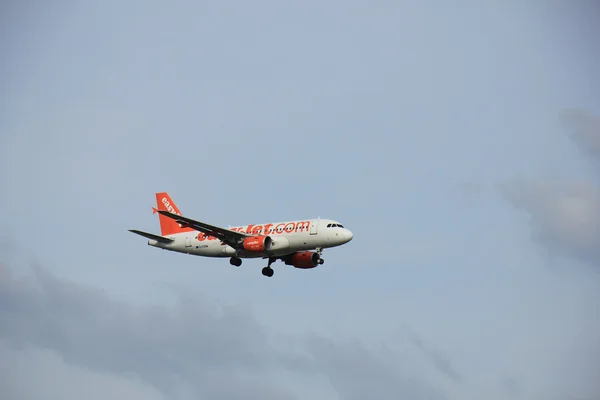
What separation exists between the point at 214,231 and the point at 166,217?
416 inches

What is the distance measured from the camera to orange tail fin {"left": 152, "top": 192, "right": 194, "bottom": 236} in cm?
9456

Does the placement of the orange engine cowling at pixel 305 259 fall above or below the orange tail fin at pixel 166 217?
below

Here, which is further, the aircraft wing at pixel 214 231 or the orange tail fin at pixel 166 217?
the orange tail fin at pixel 166 217

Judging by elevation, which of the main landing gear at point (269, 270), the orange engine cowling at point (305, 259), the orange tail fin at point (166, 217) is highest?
the orange tail fin at point (166, 217)

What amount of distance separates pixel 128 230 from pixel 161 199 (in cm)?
1212

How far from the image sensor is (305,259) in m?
90.2

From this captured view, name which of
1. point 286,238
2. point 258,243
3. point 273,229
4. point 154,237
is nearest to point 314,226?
point 286,238

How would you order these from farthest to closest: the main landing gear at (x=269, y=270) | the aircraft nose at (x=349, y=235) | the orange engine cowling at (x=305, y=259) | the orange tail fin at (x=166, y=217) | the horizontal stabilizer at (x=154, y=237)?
1. the orange tail fin at (x=166, y=217)
2. the main landing gear at (x=269, y=270)
3. the horizontal stabilizer at (x=154, y=237)
4. the orange engine cowling at (x=305, y=259)
5. the aircraft nose at (x=349, y=235)

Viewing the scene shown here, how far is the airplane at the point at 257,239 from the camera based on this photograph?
8375 cm

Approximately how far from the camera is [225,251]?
290 ft

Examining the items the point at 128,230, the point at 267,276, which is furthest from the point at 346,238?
the point at 128,230

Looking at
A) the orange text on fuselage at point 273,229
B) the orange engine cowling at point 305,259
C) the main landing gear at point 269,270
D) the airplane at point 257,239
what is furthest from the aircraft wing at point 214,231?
the orange engine cowling at point 305,259

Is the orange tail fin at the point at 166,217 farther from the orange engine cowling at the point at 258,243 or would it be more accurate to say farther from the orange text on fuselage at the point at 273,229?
the orange engine cowling at the point at 258,243

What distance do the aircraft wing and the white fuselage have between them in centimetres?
107
